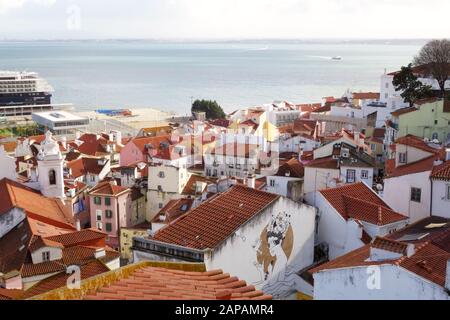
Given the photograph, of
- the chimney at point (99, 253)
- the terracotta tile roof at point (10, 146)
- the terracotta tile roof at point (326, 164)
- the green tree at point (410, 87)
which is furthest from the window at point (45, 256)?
the terracotta tile roof at point (10, 146)

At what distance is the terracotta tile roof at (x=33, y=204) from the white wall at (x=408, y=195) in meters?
8.05

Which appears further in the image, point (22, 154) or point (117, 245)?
point (22, 154)

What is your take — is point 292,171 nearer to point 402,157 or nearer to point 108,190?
point 402,157

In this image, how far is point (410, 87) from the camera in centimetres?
2602

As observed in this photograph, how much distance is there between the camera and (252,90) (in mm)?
81250

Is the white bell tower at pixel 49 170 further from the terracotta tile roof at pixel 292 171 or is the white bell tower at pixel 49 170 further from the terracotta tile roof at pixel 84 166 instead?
the terracotta tile roof at pixel 292 171

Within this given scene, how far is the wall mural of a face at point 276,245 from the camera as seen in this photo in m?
9.78

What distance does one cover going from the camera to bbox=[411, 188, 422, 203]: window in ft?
41.3

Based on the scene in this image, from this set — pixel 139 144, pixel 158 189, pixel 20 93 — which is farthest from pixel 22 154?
pixel 20 93

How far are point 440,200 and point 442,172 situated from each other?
53 cm

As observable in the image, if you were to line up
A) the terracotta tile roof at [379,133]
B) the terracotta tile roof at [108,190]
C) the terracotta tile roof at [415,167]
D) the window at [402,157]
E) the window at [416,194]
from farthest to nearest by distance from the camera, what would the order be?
1. the terracotta tile roof at [379,133]
2. the terracotta tile roof at [108,190]
3. the window at [402,157]
4. the terracotta tile roof at [415,167]
5. the window at [416,194]

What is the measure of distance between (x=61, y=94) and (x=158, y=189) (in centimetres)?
6580

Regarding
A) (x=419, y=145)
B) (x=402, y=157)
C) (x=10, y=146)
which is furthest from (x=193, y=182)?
(x=10, y=146)
